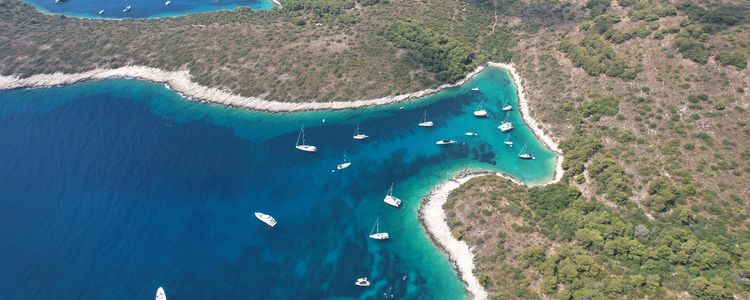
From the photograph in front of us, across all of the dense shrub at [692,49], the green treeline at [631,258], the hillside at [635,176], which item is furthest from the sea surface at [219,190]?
the dense shrub at [692,49]

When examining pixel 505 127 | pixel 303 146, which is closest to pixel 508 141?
pixel 505 127

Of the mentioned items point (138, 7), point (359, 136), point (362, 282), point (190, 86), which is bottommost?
point (362, 282)

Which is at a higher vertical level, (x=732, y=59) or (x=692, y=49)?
(x=692, y=49)

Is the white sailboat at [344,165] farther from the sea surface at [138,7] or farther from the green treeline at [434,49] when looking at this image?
the sea surface at [138,7]

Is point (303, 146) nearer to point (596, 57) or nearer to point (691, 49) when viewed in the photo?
point (596, 57)

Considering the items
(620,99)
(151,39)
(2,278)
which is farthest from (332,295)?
(151,39)

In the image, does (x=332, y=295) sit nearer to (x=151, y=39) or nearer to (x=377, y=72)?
(x=377, y=72)

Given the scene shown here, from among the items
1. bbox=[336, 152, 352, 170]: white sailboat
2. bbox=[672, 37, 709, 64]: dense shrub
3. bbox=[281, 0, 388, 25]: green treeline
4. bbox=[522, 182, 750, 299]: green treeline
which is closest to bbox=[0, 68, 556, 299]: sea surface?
bbox=[336, 152, 352, 170]: white sailboat
